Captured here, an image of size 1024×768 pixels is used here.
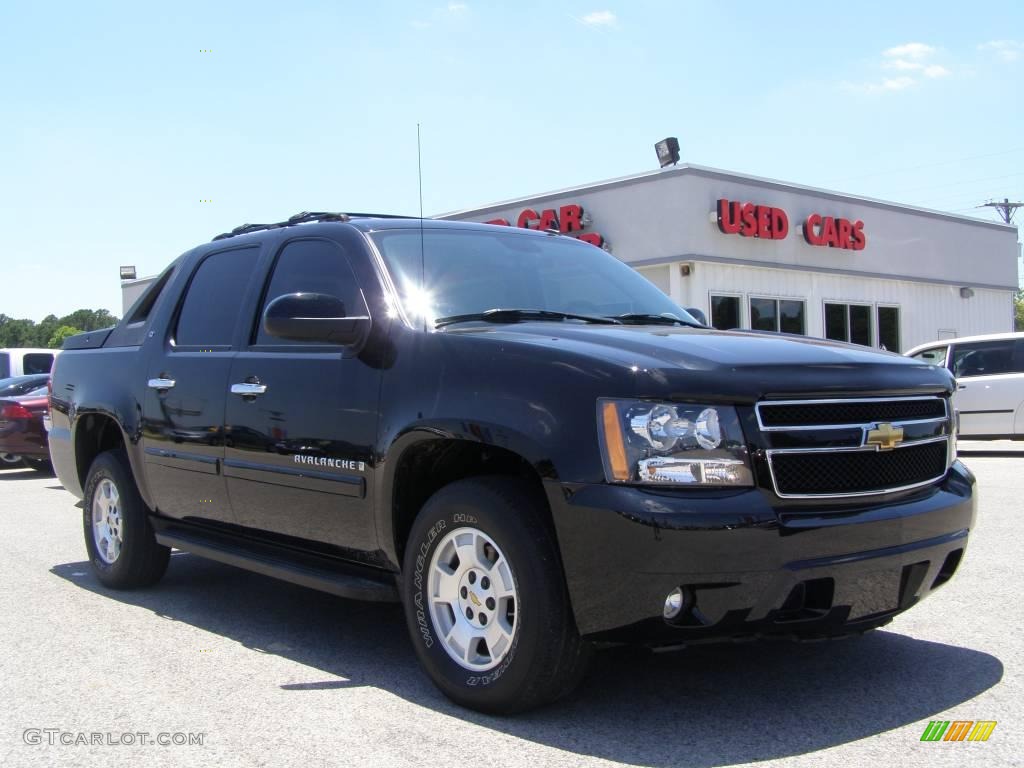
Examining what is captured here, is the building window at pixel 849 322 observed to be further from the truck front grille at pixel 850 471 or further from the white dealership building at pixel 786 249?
the truck front grille at pixel 850 471

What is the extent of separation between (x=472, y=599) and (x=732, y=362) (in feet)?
4.04

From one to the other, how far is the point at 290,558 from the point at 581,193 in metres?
18.1

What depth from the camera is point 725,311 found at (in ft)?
71.3

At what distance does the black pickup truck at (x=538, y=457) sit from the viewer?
3316mm

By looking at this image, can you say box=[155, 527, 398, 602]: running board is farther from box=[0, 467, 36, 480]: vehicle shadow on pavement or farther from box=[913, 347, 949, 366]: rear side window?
box=[913, 347, 949, 366]: rear side window

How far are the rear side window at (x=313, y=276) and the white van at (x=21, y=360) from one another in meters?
17.7

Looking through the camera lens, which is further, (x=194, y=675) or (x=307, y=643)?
(x=307, y=643)

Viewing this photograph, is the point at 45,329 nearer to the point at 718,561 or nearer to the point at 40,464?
the point at 40,464

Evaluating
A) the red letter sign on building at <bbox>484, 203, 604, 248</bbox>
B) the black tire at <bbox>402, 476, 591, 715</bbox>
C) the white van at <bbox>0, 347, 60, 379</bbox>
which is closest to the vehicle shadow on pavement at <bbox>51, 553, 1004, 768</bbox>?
the black tire at <bbox>402, 476, 591, 715</bbox>

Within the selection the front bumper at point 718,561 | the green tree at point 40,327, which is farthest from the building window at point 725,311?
the green tree at point 40,327

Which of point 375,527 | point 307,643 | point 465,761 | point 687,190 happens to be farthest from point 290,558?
point 687,190

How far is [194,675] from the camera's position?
437 cm

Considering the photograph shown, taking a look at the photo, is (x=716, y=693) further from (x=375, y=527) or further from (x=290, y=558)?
(x=290, y=558)

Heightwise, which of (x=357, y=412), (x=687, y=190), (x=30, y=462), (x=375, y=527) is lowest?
(x=30, y=462)
